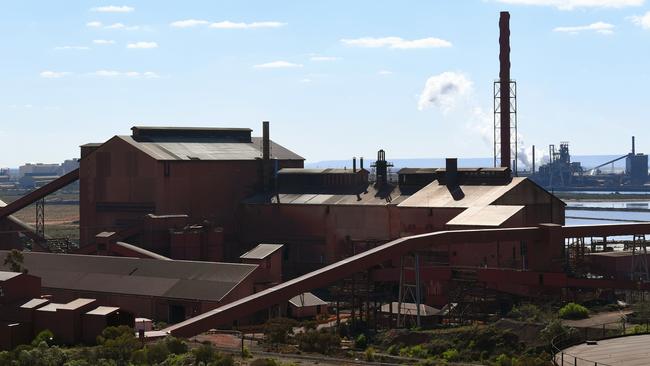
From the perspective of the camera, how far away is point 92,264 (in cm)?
5969

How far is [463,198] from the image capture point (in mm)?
64188

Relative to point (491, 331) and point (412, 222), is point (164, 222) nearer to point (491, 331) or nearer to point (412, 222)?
point (412, 222)

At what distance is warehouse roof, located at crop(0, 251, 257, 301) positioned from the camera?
53.2 m

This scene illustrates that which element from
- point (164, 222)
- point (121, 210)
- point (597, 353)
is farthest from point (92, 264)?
point (597, 353)

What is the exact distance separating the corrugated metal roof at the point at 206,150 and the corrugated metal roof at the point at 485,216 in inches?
851

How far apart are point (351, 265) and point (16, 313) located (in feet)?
47.1

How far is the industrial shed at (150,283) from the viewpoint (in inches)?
2071

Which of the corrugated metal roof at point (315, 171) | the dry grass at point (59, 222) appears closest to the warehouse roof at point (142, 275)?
the corrugated metal roof at point (315, 171)

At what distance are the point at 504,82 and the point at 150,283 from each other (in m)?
38.9

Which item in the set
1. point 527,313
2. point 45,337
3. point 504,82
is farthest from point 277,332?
point 504,82

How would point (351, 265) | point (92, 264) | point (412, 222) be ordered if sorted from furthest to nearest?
point (412, 222), point (92, 264), point (351, 265)

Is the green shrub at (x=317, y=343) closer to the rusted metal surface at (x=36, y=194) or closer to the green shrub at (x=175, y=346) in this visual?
the green shrub at (x=175, y=346)

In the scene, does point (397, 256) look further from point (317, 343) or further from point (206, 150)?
point (206, 150)

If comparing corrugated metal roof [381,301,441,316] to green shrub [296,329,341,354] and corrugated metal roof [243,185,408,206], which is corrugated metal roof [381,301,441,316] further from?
corrugated metal roof [243,185,408,206]
